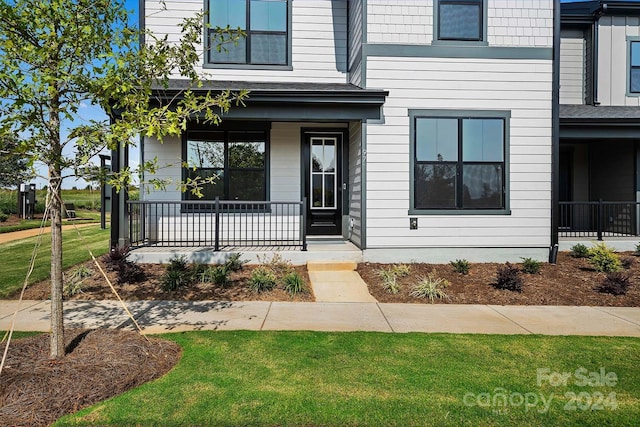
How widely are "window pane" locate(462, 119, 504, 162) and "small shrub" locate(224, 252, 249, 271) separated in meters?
5.01

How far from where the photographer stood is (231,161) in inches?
366

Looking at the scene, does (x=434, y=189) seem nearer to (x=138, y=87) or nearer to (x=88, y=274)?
(x=138, y=87)

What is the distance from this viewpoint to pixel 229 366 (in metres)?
3.50

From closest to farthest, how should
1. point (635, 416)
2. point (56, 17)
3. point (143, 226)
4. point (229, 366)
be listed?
1. point (635, 416)
2. point (56, 17)
3. point (229, 366)
4. point (143, 226)

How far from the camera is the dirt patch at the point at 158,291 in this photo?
602 cm

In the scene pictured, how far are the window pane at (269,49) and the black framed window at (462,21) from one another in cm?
365

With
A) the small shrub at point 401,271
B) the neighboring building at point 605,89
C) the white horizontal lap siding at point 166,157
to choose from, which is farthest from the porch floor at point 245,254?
the neighboring building at point 605,89

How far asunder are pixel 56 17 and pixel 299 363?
3500 millimetres

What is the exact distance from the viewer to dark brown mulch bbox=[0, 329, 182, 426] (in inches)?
110

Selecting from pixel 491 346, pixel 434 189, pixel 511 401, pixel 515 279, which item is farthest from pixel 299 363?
pixel 434 189

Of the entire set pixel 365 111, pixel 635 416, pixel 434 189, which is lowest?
pixel 635 416

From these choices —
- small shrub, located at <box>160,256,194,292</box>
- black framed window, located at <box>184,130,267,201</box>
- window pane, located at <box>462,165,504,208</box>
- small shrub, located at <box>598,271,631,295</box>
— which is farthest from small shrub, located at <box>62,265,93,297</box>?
small shrub, located at <box>598,271,631,295</box>

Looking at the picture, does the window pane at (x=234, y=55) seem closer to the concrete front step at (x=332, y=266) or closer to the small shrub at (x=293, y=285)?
the concrete front step at (x=332, y=266)

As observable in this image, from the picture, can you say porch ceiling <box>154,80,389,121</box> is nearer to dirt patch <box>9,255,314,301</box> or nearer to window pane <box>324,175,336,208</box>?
window pane <box>324,175,336,208</box>
